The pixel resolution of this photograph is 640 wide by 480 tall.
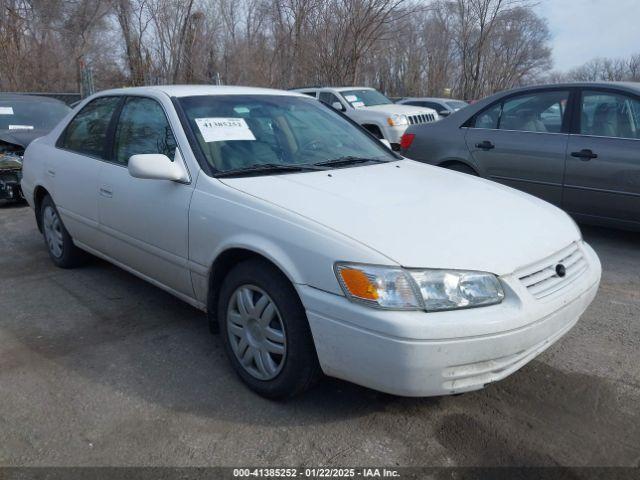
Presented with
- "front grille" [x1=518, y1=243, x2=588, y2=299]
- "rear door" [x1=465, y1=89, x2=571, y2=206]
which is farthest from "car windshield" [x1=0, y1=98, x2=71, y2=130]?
"front grille" [x1=518, y1=243, x2=588, y2=299]

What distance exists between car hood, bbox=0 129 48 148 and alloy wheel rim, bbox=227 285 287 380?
5.64 m

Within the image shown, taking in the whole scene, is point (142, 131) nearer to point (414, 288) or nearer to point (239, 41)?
point (414, 288)

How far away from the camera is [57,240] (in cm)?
493

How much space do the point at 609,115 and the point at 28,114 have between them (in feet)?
24.0

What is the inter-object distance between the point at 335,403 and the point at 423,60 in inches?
1282

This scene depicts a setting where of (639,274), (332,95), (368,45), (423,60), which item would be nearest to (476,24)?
(423,60)

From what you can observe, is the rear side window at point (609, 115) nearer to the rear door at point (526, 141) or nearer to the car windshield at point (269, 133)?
the rear door at point (526, 141)

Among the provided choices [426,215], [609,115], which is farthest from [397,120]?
[426,215]

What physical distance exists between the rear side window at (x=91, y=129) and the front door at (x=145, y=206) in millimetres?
205

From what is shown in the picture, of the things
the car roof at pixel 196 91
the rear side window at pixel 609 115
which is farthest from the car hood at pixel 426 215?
the rear side window at pixel 609 115

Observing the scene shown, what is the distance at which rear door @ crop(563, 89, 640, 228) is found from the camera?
5.13 meters

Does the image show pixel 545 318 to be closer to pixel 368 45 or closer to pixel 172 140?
pixel 172 140

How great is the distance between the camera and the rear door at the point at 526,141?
5.58m

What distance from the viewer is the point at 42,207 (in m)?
5.11
